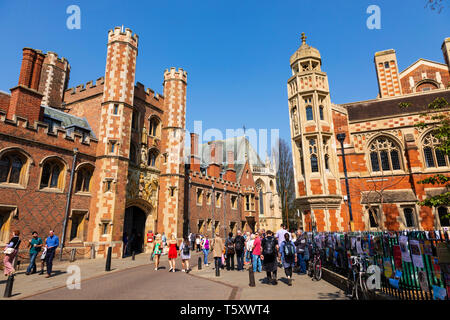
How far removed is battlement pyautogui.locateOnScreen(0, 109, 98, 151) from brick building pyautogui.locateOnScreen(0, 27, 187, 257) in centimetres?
5

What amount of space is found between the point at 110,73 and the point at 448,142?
21301 mm

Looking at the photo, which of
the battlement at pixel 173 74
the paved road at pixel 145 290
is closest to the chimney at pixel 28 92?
the battlement at pixel 173 74

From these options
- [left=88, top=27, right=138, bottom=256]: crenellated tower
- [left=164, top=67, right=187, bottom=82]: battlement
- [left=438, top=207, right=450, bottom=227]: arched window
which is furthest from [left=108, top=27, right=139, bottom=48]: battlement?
[left=438, top=207, right=450, bottom=227]: arched window

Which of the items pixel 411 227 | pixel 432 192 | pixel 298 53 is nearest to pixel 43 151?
pixel 298 53

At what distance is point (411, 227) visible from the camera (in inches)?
649

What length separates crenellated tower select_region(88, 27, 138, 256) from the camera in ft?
56.6

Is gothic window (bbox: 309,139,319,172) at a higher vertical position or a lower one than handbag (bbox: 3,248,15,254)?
higher

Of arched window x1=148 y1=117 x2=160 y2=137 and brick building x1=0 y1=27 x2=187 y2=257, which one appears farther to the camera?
arched window x1=148 y1=117 x2=160 y2=137

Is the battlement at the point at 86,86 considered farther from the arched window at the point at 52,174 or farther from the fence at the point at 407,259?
the fence at the point at 407,259

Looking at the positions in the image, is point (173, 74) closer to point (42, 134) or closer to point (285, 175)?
point (42, 134)

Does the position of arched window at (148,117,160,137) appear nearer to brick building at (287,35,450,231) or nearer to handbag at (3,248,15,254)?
brick building at (287,35,450,231)

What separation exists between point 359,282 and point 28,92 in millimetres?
19855

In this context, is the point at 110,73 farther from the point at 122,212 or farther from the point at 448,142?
the point at 448,142

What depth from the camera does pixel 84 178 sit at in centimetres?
1802
